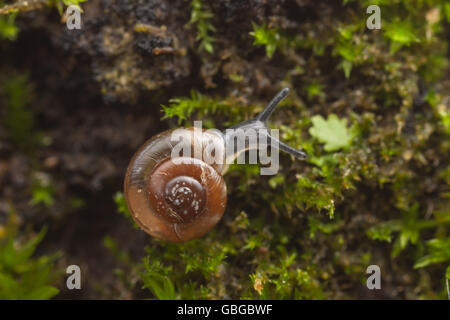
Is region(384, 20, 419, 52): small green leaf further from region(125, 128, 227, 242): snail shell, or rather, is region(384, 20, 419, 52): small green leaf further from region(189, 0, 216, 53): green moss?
region(125, 128, 227, 242): snail shell

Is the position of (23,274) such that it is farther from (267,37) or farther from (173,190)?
(267,37)

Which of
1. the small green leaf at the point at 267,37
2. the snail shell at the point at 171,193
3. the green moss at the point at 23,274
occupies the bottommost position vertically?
the green moss at the point at 23,274

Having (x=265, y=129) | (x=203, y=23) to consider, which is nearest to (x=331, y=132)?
(x=265, y=129)

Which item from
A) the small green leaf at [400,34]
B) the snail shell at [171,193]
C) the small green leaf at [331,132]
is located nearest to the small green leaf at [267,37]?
Answer: the small green leaf at [331,132]

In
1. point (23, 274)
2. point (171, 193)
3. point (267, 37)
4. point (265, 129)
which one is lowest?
point (23, 274)

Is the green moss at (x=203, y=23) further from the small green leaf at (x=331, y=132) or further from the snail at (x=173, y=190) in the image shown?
the small green leaf at (x=331, y=132)

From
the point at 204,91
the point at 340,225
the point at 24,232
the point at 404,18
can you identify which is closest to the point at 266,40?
the point at 204,91

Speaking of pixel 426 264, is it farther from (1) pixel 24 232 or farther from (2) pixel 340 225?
(1) pixel 24 232
